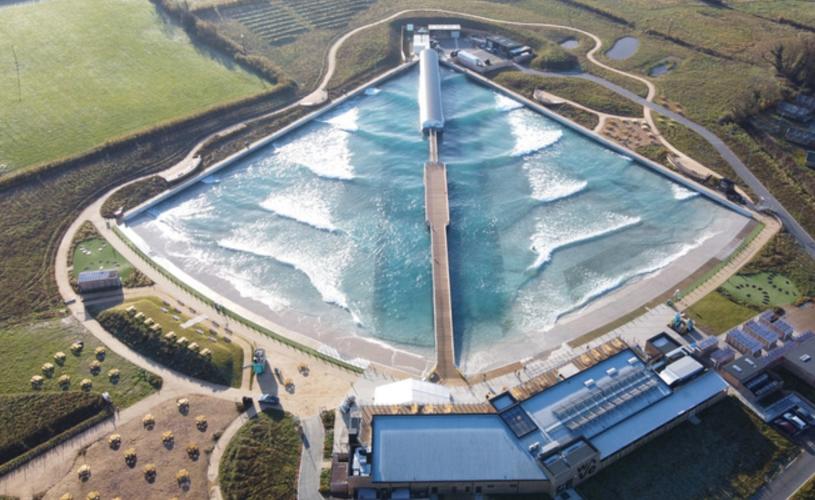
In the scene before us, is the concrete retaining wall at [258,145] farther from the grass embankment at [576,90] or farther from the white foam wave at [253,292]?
the grass embankment at [576,90]

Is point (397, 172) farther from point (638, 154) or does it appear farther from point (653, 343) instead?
point (653, 343)

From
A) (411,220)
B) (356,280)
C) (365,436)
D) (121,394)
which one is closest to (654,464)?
(365,436)

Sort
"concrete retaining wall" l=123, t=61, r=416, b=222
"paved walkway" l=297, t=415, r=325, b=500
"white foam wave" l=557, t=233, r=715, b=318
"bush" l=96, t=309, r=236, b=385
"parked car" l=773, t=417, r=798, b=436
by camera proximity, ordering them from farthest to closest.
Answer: "concrete retaining wall" l=123, t=61, r=416, b=222 → "white foam wave" l=557, t=233, r=715, b=318 → "bush" l=96, t=309, r=236, b=385 → "parked car" l=773, t=417, r=798, b=436 → "paved walkway" l=297, t=415, r=325, b=500

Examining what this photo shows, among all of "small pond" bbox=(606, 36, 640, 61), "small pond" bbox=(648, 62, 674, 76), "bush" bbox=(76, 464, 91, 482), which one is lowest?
"bush" bbox=(76, 464, 91, 482)

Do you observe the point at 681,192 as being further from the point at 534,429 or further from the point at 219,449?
the point at 219,449

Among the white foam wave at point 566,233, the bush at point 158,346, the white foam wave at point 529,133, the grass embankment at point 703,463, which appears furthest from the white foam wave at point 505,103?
the bush at point 158,346

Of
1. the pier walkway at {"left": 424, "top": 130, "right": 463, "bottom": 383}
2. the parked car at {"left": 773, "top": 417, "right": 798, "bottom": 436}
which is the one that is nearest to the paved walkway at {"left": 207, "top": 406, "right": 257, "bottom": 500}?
the pier walkway at {"left": 424, "top": 130, "right": 463, "bottom": 383}

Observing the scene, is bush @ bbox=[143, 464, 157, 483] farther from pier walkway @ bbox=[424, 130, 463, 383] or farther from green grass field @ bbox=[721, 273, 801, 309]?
green grass field @ bbox=[721, 273, 801, 309]
